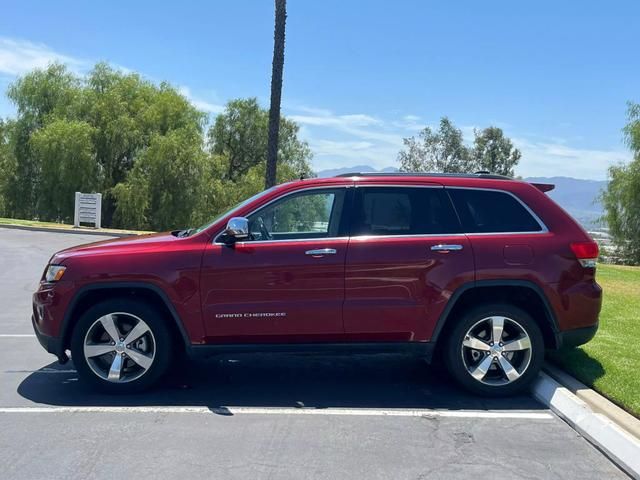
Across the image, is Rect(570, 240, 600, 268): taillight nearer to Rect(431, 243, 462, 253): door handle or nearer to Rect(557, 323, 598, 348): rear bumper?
Rect(557, 323, 598, 348): rear bumper

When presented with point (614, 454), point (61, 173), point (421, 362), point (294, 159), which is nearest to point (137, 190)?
point (61, 173)

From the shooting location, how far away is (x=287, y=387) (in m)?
5.86

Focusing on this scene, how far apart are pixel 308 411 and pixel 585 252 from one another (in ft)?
9.00

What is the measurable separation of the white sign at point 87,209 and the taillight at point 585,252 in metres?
25.7

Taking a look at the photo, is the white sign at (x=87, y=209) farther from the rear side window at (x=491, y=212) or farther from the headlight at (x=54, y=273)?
the rear side window at (x=491, y=212)

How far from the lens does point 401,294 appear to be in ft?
17.7

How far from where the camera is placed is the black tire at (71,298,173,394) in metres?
5.45

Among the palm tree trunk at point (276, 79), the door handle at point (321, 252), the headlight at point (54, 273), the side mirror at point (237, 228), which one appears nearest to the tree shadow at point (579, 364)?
the door handle at point (321, 252)

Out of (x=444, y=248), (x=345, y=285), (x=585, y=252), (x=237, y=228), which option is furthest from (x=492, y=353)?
(x=237, y=228)

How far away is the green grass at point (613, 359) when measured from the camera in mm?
5254

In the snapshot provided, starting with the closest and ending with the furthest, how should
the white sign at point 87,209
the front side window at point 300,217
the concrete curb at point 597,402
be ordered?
the concrete curb at point 597,402, the front side window at point 300,217, the white sign at point 87,209

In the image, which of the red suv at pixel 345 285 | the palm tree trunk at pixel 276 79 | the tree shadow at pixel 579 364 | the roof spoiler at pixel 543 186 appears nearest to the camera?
the red suv at pixel 345 285

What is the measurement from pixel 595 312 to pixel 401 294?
175 centimetres

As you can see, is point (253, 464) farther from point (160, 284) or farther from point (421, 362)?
point (421, 362)
